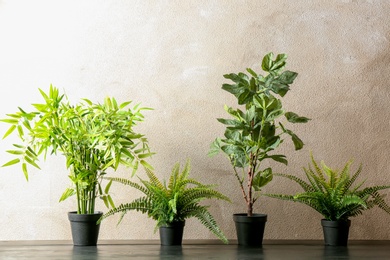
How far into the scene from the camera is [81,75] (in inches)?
114

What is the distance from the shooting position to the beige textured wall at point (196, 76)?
9.40ft

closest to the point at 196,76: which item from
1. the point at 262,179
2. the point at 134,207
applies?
the point at 262,179

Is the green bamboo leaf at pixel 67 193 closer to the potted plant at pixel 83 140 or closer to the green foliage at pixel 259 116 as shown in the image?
the potted plant at pixel 83 140

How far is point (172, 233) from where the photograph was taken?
2605mm

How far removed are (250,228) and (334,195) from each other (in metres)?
0.41

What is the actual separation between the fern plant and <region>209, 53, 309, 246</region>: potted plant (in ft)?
0.47

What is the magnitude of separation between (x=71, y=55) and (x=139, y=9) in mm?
420

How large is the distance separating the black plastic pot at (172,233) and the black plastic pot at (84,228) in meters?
0.30

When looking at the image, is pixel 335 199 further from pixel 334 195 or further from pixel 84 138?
pixel 84 138

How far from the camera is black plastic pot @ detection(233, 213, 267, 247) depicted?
260 centimetres

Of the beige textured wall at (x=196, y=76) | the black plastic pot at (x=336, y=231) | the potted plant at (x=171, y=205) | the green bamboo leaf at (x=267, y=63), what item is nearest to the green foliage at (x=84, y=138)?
the potted plant at (x=171, y=205)

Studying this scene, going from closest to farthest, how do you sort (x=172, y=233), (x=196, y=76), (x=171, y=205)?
(x=171, y=205) → (x=172, y=233) → (x=196, y=76)

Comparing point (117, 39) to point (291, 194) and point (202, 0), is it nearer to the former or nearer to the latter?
point (202, 0)

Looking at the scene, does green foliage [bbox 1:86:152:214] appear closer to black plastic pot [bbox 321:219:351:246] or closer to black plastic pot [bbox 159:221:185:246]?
black plastic pot [bbox 159:221:185:246]
